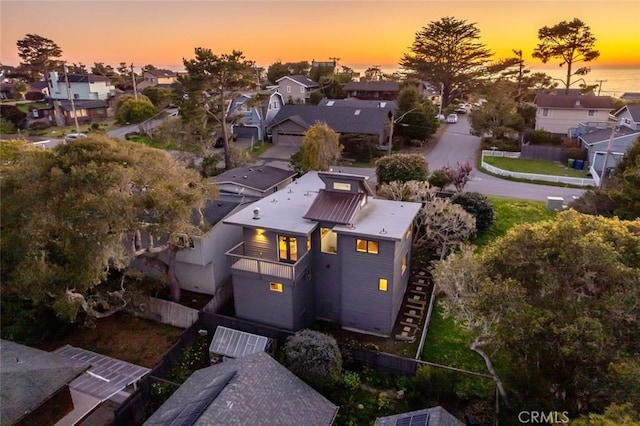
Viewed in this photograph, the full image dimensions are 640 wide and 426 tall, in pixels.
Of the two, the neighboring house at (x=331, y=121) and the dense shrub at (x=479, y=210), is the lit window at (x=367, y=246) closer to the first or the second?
the dense shrub at (x=479, y=210)

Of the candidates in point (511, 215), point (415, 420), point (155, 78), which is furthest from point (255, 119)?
point (155, 78)

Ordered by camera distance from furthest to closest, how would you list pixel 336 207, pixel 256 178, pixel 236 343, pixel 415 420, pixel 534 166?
1. pixel 534 166
2. pixel 256 178
3. pixel 336 207
4. pixel 236 343
5. pixel 415 420

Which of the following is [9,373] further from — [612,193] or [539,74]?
[539,74]

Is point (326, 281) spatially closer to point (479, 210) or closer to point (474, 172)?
point (479, 210)

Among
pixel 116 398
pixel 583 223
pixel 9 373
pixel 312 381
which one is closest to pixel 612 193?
pixel 583 223

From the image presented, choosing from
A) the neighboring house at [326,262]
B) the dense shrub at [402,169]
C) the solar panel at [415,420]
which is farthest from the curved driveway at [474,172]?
the solar panel at [415,420]

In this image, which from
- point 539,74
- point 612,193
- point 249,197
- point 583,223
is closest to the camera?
point 583,223
